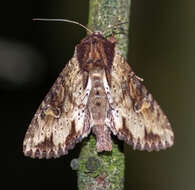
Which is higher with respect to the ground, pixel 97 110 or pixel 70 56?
pixel 70 56

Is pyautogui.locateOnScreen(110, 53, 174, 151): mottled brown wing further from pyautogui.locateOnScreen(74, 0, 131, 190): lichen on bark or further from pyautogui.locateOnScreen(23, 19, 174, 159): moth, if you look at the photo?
pyautogui.locateOnScreen(74, 0, 131, 190): lichen on bark

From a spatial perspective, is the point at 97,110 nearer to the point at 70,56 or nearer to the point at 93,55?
the point at 93,55

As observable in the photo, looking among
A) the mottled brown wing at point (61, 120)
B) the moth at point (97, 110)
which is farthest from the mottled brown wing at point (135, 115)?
the mottled brown wing at point (61, 120)

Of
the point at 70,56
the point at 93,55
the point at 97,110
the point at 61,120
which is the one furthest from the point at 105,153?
the point at 70,56
